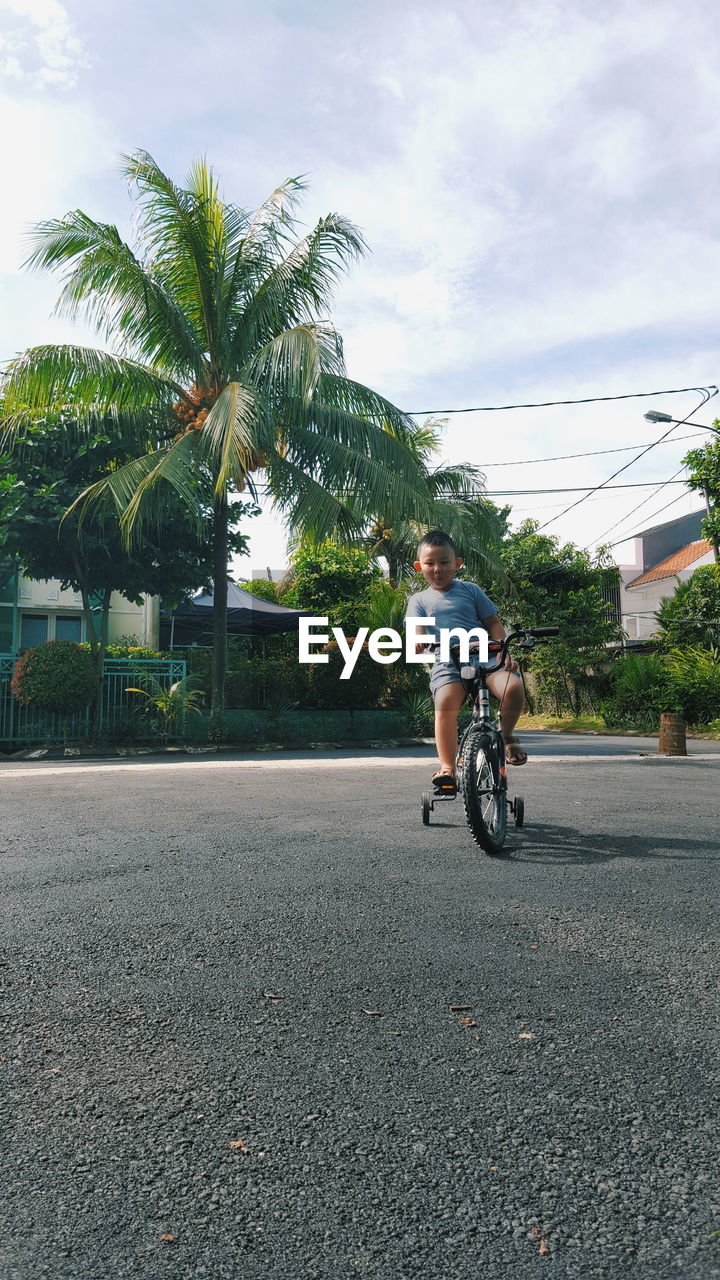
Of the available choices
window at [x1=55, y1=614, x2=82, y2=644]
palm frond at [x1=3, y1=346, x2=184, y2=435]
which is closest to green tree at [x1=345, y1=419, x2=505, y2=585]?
palm frond at [x1=3, y1=346, x2=184, y2=435]

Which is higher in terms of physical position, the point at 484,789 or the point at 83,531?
the point at 83,531

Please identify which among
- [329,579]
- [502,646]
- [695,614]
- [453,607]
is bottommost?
[502,646]

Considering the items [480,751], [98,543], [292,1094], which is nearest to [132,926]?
[292,1094]

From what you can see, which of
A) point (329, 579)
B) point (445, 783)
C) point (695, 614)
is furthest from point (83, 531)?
point (695, 614)

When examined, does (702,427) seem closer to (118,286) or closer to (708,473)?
(708,473)

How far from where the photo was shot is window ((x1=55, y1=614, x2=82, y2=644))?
1252 inches

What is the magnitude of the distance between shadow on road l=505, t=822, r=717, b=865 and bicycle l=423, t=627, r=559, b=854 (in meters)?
0.19

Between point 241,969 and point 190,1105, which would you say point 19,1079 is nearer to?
point 190,1105

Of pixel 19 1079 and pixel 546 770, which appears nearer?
pixel 19 1079

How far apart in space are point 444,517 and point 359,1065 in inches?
555

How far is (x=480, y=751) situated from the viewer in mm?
4789

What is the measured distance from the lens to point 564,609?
27.5m

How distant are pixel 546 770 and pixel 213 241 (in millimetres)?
9903

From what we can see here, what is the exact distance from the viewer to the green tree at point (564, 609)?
2703cm
